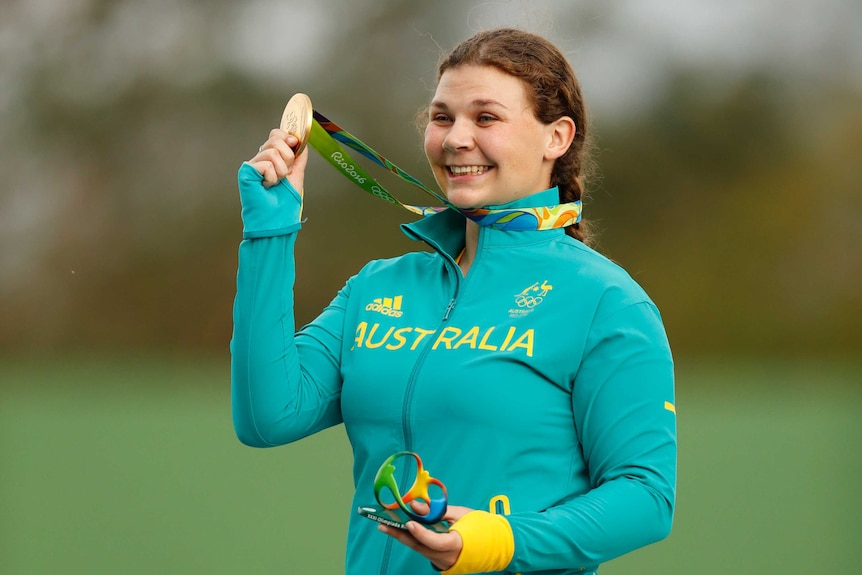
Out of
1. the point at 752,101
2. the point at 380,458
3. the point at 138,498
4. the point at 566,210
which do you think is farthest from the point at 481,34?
the point at 752,101

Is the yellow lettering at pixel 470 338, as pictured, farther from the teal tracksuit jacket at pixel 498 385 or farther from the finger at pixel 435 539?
the finger at pixel 435 539

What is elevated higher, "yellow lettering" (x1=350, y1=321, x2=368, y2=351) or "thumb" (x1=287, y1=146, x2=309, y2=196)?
"thumb" (x1=287, y1=146, x2=309, y2=196)

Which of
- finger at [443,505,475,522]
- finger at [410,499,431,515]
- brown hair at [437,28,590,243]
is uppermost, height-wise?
brown hair at [437,28,590,243]

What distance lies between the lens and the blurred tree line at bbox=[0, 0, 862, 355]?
13.5 ft

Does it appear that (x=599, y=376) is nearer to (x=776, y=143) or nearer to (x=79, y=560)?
(x=79, y=560)

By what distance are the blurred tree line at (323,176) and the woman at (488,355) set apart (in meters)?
2.63

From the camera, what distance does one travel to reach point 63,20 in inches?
165

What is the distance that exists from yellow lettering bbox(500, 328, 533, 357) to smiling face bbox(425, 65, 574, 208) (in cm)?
23

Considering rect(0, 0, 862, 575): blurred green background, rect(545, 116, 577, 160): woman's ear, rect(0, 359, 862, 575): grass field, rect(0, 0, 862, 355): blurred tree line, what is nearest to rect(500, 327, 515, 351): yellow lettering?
rect(545, 116, 577, 160): woman's ear

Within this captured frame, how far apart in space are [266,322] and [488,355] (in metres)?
0.32

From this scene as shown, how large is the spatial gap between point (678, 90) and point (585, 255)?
9.74 feet

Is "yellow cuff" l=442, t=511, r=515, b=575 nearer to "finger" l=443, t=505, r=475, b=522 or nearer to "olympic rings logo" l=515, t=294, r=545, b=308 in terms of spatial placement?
"finger" l=443, t=505, r=475, b=522

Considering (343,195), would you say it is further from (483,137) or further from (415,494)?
(415,494)

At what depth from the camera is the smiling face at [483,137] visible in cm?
150
